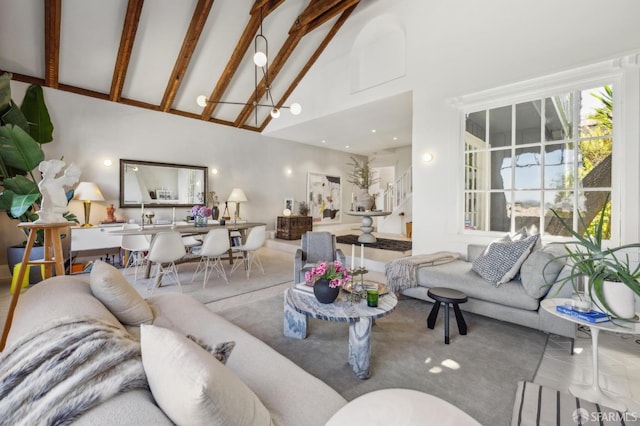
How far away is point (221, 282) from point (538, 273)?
3862 millimetres

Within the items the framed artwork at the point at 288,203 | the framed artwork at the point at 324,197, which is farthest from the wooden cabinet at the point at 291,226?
the framed artwork at the point at 324,197

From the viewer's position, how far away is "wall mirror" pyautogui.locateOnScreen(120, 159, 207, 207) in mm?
5613

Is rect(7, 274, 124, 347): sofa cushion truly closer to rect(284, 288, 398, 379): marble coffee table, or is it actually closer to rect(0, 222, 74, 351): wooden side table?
rect(0, 222, 74, 351): wooden side table

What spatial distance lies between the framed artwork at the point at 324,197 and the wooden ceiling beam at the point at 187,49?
425 cm

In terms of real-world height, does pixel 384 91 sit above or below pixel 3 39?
below

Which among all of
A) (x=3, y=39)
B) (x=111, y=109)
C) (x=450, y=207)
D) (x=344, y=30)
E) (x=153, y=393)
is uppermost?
(x=344, y=30)

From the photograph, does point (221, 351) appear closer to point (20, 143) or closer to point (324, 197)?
point (20, 143)

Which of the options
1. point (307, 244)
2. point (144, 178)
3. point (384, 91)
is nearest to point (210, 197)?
point (144, 178)

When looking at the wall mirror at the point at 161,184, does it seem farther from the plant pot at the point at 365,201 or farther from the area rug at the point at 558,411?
the area rug at the point at 558,411

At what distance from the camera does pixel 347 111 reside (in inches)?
226

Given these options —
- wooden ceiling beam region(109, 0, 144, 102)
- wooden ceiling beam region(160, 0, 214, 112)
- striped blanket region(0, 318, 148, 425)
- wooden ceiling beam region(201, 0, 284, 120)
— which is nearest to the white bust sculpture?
striped blanket region(0, 318, 148, 425)

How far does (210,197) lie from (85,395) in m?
6.31

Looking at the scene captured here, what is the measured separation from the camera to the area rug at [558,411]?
1.51 metres

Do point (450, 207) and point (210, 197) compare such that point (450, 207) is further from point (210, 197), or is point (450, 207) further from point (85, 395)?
point (210, 197)
